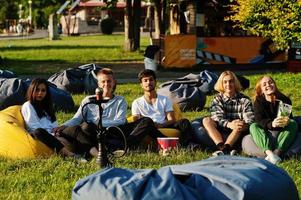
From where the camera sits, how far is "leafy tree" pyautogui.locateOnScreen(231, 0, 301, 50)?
17219 mm

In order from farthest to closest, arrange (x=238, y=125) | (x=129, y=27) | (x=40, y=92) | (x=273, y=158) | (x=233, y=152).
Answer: (x=129, y=27) → (x=238, y=125) → (x=40, y=92) → (x=233, y=152) → (x=273, y=158)

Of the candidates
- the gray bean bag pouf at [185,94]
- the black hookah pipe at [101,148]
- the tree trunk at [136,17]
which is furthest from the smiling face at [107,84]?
the tree trunk at [136,17]

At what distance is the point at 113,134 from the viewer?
855cm

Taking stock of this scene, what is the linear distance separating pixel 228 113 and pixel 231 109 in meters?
0.07

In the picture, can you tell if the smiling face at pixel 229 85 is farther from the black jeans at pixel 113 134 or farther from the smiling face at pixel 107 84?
the smiling face at pixel 107 84

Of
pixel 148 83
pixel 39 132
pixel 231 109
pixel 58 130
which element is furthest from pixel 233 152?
pixel 39 132

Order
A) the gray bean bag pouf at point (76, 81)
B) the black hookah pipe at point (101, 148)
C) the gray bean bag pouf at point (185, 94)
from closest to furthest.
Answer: the black hookah pipe at point (101, 148) < the gray bean bag pouf at point (185, 94) < the gray bean bag pouf at point (76, 81)

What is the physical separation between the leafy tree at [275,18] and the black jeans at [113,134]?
915 centimetres

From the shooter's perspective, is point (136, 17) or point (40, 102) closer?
point (40, 102)

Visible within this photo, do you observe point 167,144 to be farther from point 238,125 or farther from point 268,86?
point 268,86

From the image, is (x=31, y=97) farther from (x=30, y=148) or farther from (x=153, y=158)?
(x=153, y=158)

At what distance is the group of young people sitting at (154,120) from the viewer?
8.22m

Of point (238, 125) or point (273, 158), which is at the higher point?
point (238, 125)

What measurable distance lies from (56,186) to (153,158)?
5.41ft
